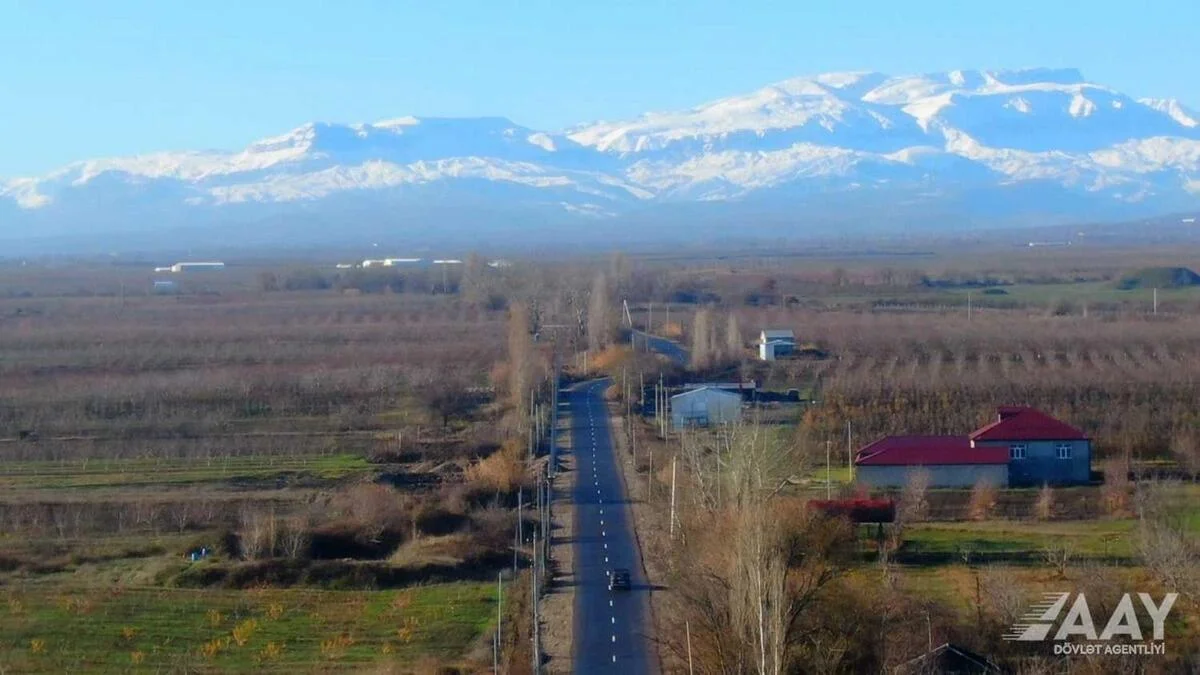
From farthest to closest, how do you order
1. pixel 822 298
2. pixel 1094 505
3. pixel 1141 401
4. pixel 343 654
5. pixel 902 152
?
pixel 902 152
pixel 822 298
pixel 1141 401
pixel 1094 505
pixel 343 654

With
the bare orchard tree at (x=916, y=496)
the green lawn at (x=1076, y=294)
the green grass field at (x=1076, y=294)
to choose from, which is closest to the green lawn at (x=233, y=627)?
the bare orchard tree at (x=916, y=496)

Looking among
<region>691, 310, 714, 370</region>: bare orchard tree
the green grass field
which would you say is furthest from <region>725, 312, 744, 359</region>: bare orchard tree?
the green grass field

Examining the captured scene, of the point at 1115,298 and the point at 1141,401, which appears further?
the point at 1115,298

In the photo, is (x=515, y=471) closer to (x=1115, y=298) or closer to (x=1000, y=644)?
(x=1000, y=644)

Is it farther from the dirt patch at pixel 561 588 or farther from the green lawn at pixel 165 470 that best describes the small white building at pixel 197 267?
the dirt patch at pixel 561 588

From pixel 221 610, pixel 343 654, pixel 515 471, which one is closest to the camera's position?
pixel 343 654

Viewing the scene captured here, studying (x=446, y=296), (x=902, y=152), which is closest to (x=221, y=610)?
(x=446, y=296)
